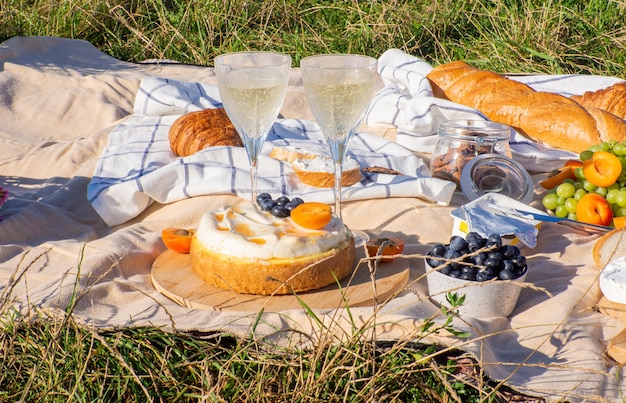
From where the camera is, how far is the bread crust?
2.09m

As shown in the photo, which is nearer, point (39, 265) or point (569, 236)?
point (39, 265)

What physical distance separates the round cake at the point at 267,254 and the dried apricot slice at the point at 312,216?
0.06 feet

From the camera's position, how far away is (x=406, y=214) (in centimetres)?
293

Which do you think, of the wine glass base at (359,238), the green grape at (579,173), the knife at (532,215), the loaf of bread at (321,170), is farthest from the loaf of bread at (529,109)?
the wine glass base at (359,238)

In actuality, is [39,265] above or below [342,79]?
below

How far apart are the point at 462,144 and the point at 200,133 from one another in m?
1.19

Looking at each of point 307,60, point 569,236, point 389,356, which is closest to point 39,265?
point 307,60

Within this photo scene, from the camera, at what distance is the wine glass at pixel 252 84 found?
2.15 metres

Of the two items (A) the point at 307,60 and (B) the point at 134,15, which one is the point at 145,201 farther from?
(B) the point at 134,15

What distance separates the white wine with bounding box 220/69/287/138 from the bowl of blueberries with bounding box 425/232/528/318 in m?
0.64

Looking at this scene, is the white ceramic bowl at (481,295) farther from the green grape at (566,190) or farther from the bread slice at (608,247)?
the green grape at (566,190)

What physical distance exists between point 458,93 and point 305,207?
2196 millimetres

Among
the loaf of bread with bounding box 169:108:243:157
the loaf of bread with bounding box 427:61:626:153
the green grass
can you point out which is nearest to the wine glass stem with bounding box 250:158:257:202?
the loaf of bread with bounding box 169:108:243:157

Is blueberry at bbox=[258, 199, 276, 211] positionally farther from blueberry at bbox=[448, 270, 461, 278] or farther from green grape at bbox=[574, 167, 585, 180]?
green grape at bbox=[574, 167, 585, 180]
